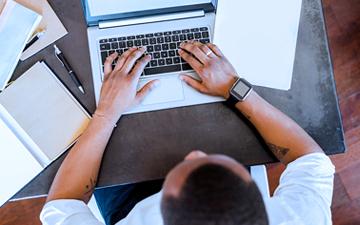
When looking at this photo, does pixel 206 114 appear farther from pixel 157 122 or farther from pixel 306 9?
pixel 306 9

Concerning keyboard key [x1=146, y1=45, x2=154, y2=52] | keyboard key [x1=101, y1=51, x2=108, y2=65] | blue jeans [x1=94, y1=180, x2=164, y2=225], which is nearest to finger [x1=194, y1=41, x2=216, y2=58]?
keyboard key [x1=146, y1=45, x2=154, y2=52]

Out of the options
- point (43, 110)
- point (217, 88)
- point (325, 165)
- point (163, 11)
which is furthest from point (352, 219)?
point (43, 110)

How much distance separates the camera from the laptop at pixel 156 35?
101 cm

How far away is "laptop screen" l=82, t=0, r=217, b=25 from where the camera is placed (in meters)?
1.03

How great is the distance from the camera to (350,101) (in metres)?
1.67

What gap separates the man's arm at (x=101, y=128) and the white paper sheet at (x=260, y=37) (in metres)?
0.19

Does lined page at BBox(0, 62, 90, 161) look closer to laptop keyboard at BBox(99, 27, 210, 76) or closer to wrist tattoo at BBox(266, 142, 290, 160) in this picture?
laptop keyboard at BBox(99, 27, 210, 76)

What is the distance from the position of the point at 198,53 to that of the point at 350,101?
87 cm

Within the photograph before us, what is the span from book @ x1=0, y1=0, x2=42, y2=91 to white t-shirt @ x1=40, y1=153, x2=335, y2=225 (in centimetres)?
31

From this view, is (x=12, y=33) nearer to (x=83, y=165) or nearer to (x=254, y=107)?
(x=83, y=165)

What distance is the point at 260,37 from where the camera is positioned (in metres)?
1.04

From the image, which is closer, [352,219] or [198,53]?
[198,53]

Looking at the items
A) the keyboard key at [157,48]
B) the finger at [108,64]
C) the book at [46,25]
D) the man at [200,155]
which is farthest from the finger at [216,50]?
the book at [46,25]

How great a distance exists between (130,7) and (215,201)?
55cm
